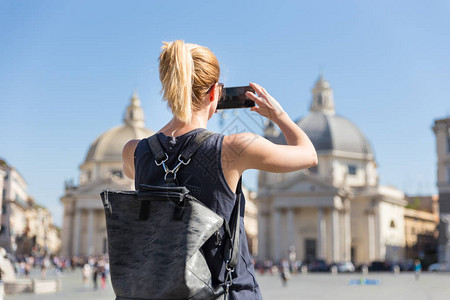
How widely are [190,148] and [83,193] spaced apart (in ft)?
231

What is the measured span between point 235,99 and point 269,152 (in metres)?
0.45

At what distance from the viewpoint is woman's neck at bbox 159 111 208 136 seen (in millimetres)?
2301

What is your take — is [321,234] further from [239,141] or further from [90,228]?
[239,141]

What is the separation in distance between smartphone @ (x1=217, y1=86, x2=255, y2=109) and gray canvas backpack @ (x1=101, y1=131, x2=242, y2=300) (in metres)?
0.40

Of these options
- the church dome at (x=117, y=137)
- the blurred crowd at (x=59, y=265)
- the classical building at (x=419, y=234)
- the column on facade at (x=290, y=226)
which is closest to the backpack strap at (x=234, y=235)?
the blurred crowd at (x=59, y=265)

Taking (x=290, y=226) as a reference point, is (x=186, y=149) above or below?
below

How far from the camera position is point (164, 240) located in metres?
1.99

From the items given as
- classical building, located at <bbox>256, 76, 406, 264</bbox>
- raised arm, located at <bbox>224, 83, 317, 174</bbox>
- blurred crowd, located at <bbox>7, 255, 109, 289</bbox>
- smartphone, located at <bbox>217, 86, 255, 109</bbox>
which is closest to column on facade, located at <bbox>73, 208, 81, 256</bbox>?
blurred crowd, located at <bbox>7, 255, 109, 289</bbox>

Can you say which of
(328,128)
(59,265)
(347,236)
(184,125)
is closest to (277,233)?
(347,236)

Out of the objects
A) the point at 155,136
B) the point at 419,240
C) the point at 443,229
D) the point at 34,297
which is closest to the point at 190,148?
the point at 155,136

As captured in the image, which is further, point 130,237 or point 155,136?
point 155,136

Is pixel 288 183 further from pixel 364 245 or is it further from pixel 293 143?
pixel 293 143

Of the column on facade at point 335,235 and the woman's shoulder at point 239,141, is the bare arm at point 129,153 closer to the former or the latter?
the woman's shoulder at point 239,141

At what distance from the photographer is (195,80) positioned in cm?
227
